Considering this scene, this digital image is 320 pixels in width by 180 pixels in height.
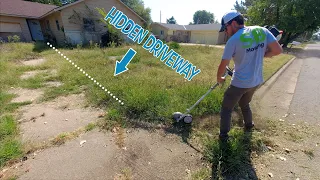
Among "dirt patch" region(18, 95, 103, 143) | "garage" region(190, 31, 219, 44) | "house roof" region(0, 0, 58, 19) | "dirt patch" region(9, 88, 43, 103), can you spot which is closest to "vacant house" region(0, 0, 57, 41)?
"house roof" region(0, 0, 58, 19)

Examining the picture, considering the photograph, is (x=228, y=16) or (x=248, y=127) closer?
(x=228, y=16)

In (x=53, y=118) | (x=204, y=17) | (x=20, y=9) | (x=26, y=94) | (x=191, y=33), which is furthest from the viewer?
(x=204, y=17)

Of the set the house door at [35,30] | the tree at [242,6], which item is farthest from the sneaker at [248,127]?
the tree at [242,6]

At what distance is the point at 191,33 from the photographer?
32.9 metres

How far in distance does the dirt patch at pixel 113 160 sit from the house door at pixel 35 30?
20300mm

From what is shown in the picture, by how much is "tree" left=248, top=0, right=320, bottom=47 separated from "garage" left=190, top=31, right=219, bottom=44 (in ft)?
26.5

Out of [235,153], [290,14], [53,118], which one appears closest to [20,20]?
[53,118]

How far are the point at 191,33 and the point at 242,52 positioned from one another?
108 feet

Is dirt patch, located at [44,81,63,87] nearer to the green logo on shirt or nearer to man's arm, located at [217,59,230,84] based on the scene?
man's arm, located at [217,59,230,84]

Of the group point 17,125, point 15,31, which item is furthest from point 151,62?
point 15,31

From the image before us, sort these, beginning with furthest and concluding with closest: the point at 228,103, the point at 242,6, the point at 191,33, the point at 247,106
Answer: the point at 242,6
the point at 191,33
the point at 247,106
the point at 228,103

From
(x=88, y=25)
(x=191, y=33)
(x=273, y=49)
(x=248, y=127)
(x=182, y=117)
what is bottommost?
(x=248, y=127)

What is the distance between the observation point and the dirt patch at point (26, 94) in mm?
4047

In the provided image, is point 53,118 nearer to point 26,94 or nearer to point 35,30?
point 26,94
